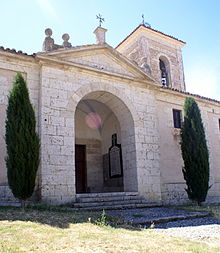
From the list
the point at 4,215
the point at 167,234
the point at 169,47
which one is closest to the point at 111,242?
the point at 167,234

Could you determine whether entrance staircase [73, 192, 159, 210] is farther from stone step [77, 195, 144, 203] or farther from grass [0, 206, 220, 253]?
grass [0, 206, 220, 253]

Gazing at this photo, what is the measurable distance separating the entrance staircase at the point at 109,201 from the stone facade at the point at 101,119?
0.36 metres

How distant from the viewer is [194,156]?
Answer: 32.0ft

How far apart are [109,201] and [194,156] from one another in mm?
3704

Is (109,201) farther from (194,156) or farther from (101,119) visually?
(101,119)

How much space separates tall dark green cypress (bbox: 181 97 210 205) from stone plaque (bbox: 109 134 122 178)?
2.54 meters

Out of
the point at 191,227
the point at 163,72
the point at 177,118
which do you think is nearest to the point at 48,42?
the point at 177,118

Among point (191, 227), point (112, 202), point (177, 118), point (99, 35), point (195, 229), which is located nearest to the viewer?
point (195, 229)

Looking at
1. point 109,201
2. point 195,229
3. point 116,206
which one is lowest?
point 195,229

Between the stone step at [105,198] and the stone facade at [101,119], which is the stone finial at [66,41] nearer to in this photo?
the stone facade at [101,119]

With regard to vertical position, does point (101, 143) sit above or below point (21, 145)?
above

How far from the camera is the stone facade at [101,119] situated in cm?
795

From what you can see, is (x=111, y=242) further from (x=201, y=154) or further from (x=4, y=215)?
(x=201, y=154)

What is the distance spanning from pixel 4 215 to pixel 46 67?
15.9 ft
